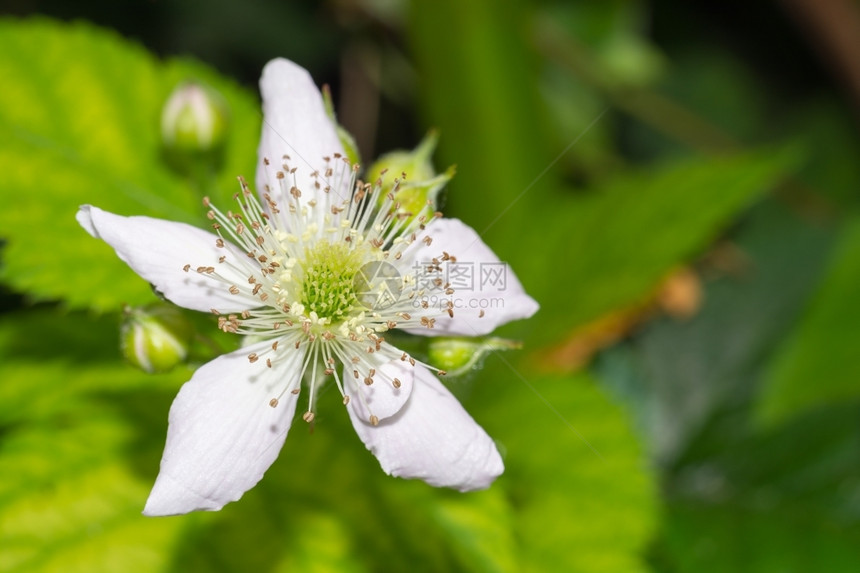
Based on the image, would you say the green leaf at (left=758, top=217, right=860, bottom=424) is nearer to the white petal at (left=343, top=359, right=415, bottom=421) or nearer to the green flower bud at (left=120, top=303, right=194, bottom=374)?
the white petal at (left=343, top=359, right=415, bottom=421)

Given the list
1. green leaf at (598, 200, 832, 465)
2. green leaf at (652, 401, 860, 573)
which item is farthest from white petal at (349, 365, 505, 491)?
green leaf at (598, 200, 832, 465)

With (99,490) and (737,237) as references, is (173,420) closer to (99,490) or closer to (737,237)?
(99,490)

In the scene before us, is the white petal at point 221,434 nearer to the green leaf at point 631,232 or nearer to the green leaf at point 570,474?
the green leaf at point 570,474

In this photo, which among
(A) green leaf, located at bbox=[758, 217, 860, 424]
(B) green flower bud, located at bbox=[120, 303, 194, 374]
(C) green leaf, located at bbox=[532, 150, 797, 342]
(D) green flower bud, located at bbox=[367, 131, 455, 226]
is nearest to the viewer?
(B) green flower bud, located at bbox=[120, 303, 194, 374]

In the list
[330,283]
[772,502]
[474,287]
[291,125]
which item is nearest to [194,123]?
[291,125]

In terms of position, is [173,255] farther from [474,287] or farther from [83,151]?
[83,151]

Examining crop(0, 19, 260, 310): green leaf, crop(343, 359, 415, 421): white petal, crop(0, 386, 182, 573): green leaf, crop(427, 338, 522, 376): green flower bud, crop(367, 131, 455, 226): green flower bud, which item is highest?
crop(367, 131, 455, 226): green flower bud

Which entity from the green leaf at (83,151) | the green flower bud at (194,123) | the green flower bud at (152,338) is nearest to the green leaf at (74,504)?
the green leaf at (83,151)
